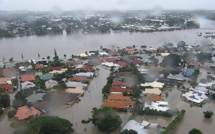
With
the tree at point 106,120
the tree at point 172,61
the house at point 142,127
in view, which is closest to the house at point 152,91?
the house at point 142,127

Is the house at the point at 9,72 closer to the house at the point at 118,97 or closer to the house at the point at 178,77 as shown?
the house at the point at 118,97

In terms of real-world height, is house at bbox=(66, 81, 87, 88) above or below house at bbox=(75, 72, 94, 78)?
below

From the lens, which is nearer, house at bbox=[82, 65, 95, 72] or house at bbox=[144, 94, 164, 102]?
house at bbox=[144, 94, 164, 102]

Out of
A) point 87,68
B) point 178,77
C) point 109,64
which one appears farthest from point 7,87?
point 178,77

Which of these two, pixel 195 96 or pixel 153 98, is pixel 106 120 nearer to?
pixel 153 98

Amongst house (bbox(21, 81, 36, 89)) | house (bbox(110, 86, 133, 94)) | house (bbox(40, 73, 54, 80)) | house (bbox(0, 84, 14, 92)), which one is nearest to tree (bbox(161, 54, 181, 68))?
house (bbox(110, 86, 133, 94))

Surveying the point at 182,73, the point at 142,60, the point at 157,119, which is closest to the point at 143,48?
the point at 142,60

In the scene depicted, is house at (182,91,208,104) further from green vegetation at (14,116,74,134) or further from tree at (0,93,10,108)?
tree at (0,93,10,108)
